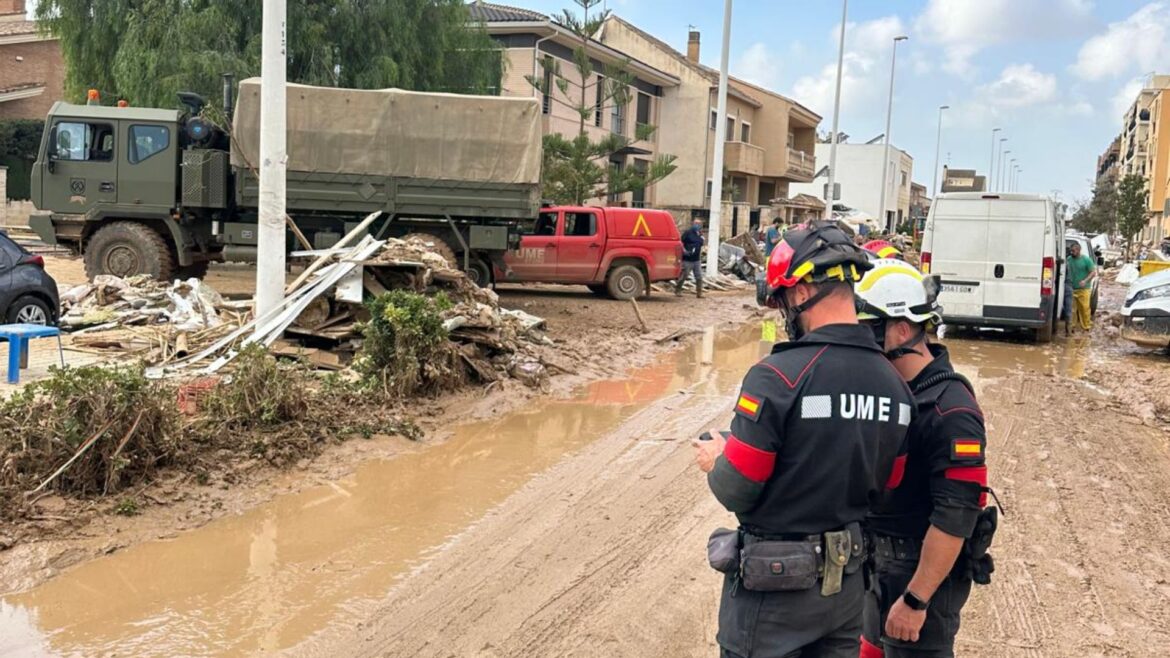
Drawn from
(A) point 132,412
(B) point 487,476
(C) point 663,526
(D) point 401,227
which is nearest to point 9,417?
(A) point 132,412

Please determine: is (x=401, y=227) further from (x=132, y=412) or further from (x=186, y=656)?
(x=186, y=656)

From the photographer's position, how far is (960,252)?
46.6ft

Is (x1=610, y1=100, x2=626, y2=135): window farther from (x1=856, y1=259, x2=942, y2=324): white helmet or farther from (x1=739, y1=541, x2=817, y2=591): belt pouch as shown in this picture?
(x1=739, y1=541, x2=817, y2=591): belt pouch

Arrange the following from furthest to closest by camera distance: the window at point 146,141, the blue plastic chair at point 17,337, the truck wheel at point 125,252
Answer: the truck wheel at point 125,252
the window at point 146,141
the blue plastic chair at point 17,337

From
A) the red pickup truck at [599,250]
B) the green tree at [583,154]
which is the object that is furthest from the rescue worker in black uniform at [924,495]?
the green tree at [583,154]

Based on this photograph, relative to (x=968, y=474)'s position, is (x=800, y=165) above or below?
above

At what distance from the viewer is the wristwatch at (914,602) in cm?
280

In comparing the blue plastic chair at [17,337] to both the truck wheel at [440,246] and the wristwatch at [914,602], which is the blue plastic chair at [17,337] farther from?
the wristwatch at [914,602]

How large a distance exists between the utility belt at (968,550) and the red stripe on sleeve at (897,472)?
0.90 ft

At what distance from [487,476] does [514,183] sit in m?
8.86

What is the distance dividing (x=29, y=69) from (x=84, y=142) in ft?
77.6

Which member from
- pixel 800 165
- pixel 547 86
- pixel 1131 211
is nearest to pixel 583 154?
pixel 547 86

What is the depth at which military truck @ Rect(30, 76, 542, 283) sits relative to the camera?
47.3ft

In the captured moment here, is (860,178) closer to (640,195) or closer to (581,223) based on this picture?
(640,195)
